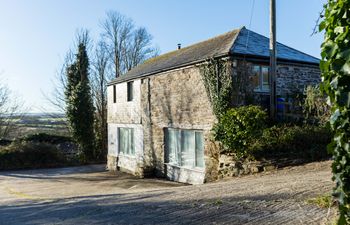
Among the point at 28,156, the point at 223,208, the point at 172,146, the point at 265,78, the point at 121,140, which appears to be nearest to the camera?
the point at 223,208

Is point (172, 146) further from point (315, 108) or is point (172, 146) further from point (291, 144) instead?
point (315, 108)

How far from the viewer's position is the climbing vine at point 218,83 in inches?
541

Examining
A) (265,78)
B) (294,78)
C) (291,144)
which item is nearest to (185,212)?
(291,144)

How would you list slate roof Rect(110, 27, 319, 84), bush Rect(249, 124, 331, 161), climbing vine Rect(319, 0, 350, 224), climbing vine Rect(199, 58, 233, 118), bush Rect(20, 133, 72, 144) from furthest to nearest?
bush Rect(20, 133, 72, 144)
slate roof Rect(110, 27, 319, 84)
climbing vine Rect(199, 58, 233, 118)
bush Rect(249, 124, 331, 161)
climbing vine Rect(319, 0, 350, 224)

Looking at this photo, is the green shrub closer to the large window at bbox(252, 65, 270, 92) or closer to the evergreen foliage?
the large window at bbox(252, 65, 270, 92)

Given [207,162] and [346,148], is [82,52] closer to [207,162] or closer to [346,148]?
[207,162]

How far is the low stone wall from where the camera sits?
38.8 ft

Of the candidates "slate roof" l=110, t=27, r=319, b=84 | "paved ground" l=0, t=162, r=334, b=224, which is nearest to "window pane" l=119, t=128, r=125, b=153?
"slate roof" l=110, t=27, r=319, b=84

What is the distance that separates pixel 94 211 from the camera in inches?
303

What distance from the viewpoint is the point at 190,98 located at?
1578cm

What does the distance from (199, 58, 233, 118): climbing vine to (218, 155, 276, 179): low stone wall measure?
Result: 1.83 m

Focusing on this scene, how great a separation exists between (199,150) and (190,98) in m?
2.33

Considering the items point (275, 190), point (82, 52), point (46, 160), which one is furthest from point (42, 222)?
point (82, 52)

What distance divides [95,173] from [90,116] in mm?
7119
